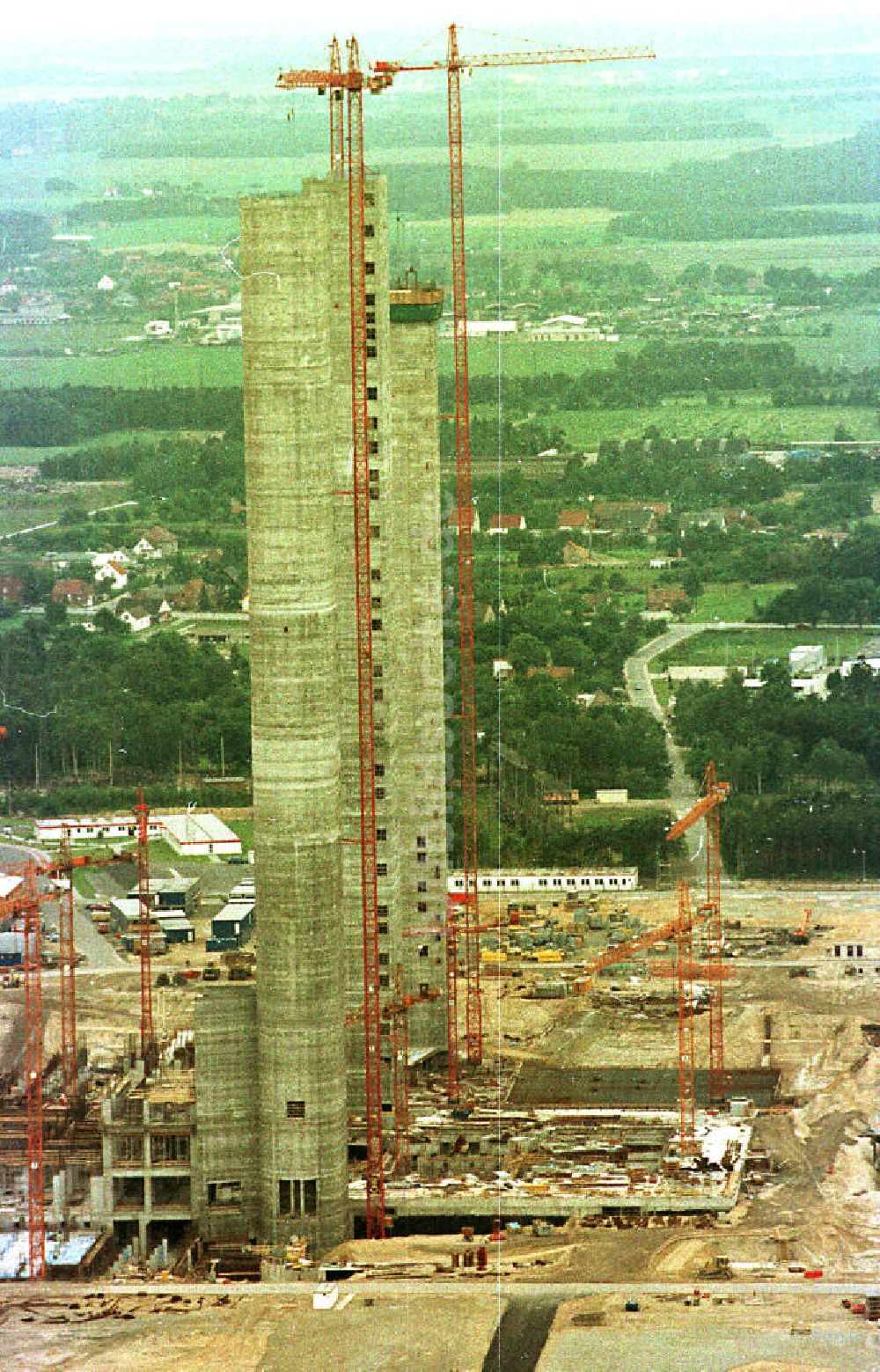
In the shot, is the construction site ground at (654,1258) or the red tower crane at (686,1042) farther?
the red tower crane at (686,1042)

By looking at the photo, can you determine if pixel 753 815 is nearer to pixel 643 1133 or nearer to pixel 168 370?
pixel 643 1133

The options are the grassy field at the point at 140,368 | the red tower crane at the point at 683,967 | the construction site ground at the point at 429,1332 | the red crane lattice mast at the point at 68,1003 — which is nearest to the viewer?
the construction site ground at the point at 429,1332

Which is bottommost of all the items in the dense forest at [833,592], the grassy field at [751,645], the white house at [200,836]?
the white house at [200,836]

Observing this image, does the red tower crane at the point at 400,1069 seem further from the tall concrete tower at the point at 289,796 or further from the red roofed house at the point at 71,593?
the red roofed house at the point at 71,593

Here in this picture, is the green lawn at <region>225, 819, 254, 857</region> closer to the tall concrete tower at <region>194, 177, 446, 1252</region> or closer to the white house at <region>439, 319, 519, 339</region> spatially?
the tall concrete tower at <region>194, 177, 446, 1252</region>

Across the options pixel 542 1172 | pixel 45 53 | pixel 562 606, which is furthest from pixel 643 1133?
pixel 45 53

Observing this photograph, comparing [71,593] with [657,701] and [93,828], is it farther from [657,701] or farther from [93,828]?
[93,828]

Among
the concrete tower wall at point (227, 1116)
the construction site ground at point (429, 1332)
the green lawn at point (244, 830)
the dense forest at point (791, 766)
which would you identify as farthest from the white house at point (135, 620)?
the construction site ground at point (429, 1332)
